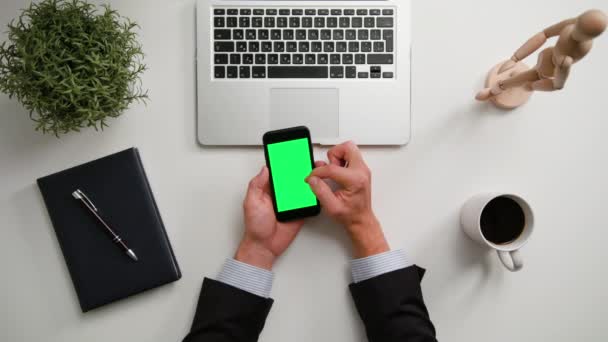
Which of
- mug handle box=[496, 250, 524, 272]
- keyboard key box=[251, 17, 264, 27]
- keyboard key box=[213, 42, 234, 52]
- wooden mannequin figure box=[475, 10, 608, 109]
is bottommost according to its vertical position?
mug handle box=[496, 250, 524, 272]

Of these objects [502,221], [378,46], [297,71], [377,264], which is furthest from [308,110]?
[502,221]

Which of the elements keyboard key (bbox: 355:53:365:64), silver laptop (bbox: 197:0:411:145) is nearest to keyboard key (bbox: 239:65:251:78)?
silver laptop (bbox: 197:0:411:145)

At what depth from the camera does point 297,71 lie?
2.50 ft

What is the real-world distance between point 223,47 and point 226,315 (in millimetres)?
509

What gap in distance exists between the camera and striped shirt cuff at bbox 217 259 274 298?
2.45 ft

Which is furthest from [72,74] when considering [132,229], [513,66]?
[513,66]

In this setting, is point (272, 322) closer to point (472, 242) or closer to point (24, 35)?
point (472, 242)

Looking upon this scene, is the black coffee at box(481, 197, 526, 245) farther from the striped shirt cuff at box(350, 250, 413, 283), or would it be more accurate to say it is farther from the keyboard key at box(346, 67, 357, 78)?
the keyboard key at box(346, 67, 357, 78)

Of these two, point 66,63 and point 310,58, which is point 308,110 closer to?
point 310,58

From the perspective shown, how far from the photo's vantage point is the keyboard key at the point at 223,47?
29.8 inches

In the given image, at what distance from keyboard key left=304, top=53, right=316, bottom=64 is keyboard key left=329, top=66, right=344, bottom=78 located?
4cm

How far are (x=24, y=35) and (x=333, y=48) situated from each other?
0.52 meters

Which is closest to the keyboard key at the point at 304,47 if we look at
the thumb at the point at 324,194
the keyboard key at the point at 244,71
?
the keyboard key at the point at 244,71

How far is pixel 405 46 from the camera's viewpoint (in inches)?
30.2
